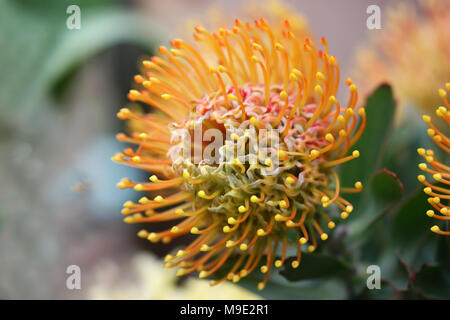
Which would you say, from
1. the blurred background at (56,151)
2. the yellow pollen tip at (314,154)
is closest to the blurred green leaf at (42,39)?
the blurred background at (56,151)

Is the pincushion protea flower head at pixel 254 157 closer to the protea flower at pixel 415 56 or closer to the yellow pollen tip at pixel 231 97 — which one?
the yellow pollen tip at pixel 231 97

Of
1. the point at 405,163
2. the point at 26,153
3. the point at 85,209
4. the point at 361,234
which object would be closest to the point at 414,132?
the point at 405,163

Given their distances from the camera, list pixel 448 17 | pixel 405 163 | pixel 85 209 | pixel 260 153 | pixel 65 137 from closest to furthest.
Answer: pixel 260 153 < pixel 405 163 < pixel 448 17 < pixel 65 137 < pixel 85 209

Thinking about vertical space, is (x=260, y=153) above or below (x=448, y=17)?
below

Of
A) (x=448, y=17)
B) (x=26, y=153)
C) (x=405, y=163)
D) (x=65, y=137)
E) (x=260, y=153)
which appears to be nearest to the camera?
(x=260, y=153)

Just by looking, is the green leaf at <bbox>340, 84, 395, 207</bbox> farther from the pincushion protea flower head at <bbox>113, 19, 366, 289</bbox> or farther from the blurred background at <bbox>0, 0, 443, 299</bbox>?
the blurred background at <bbox>0, 0, 443, 299</bbox>

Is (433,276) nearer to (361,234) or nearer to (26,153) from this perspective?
(361,234)
